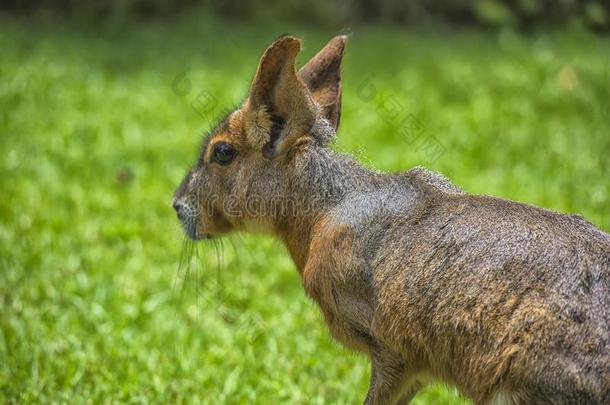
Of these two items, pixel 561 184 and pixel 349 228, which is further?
pixel 561 184

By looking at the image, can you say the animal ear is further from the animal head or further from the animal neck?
the animal neck

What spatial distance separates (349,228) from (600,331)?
3.08ft

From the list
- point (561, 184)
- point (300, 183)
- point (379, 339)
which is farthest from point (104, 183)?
point (379, 339)

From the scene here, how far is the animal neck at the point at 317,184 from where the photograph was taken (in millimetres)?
3521

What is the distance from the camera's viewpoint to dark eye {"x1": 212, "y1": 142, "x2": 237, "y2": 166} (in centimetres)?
376

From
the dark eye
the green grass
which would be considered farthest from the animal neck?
the dark eye

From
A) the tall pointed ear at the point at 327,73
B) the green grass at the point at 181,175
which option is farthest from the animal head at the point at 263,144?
the green grass at the point at 181,175

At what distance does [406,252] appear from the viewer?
324cm

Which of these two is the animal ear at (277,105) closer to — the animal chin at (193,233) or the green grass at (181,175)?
the green grass at (181,175)

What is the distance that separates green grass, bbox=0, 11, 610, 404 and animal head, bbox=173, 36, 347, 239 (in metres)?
0.25

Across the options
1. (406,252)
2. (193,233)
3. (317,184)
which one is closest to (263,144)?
(317,184)

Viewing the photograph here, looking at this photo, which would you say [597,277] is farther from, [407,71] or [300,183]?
[407,71]

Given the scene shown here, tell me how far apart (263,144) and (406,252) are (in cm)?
75

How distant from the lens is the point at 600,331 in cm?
281
